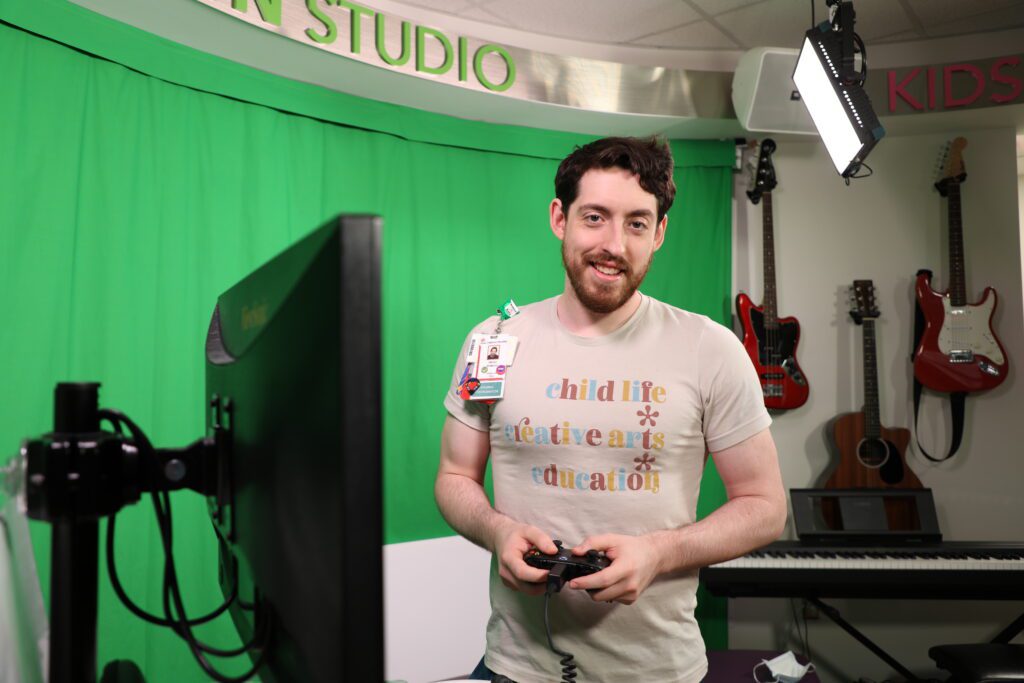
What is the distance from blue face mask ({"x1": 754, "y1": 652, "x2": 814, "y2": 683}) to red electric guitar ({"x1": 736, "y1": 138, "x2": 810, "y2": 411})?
1166mm

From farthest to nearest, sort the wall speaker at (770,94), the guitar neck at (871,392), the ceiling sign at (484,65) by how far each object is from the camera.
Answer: the guitar neck at (871,392) → the wall speaker at (770,94) → the ceiling sign at (484,65)

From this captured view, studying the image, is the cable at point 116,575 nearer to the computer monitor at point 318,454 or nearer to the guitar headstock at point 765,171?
the computer monitor at point 318,454

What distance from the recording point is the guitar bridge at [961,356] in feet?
11.1

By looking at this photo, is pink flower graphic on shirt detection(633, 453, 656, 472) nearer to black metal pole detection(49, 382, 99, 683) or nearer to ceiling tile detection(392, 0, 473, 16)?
black metal pole detection(49, 382, 99, 683)

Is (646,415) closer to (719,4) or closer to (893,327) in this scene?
(719,4)

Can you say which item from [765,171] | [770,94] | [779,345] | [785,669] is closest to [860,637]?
[785,669]

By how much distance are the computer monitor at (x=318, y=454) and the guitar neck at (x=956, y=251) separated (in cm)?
363

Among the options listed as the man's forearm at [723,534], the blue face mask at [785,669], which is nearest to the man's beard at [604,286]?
the man's forearm at [723,534]

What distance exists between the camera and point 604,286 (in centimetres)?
143

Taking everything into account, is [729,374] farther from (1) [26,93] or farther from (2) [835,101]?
(1) [26,93]

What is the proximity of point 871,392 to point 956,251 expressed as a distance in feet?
2.53

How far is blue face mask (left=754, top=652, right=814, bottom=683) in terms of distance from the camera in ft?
8.87

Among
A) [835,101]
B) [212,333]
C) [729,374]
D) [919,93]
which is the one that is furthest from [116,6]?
[919,93]

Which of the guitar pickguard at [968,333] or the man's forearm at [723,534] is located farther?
the guitar pickguard at [968,333]
